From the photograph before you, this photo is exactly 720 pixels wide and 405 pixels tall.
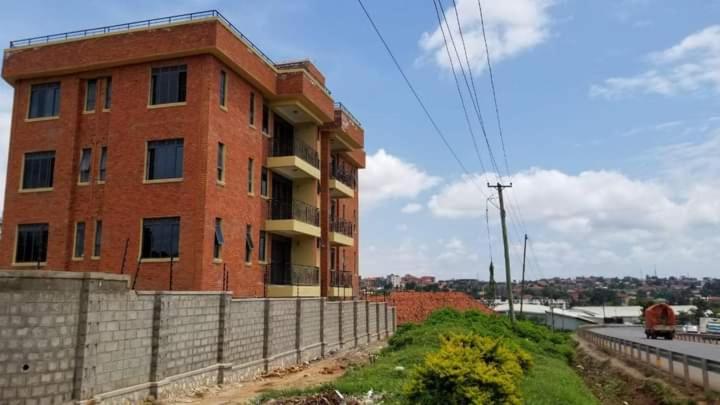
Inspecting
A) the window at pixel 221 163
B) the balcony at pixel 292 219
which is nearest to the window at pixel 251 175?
the balcony at pixel 292 219

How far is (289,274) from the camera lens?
89.0 feet

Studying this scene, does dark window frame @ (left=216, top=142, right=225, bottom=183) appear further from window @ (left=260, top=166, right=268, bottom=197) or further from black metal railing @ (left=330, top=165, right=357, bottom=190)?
black metal railing @ (left=330, top=165, right=357, bottom=190)

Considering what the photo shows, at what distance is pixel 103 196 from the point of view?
21359 mm

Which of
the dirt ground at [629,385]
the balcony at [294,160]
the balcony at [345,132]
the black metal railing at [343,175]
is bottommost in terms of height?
the dirt ground at [629,385]

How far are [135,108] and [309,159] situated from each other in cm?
957

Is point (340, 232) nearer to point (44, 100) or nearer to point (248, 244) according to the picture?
point (248, 244)

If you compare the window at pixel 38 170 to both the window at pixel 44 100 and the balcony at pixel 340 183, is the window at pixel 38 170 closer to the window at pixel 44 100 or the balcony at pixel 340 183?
the window at pixel 44 100

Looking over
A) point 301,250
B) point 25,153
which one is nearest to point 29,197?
point 25,153

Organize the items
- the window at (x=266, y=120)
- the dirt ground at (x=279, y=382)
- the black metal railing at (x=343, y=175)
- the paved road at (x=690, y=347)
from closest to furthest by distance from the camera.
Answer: the dirt ground at (x=279, y=382), the paved road at (x=690, y=347), the window at (x=266, y=120), the black metal railing at (x=343, y=175)

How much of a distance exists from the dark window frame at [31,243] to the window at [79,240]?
3.96 feet

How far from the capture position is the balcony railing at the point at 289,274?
1022 inches

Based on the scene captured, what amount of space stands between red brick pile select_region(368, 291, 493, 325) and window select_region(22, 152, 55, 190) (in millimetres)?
29518

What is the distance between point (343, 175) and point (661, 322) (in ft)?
92.5

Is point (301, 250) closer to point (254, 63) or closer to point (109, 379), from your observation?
point (254, 63)
